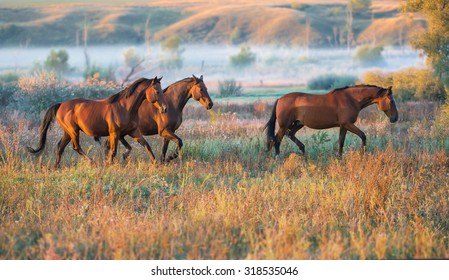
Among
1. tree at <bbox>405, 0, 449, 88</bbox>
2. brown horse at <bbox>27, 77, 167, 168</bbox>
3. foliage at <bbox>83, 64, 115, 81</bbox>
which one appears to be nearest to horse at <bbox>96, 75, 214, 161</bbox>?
brown horse at <bbox>27, 77, 167, 168</bbox>

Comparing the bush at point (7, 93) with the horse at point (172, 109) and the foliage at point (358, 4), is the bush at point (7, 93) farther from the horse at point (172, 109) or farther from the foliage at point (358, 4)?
the foliage at point (358, 4)

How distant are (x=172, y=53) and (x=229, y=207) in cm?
2456

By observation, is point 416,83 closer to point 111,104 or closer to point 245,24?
point 245,24

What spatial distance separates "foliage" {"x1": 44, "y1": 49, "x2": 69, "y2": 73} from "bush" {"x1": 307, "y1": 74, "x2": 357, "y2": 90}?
9.54m

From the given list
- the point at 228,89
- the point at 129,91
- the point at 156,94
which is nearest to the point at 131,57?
the point at 228,89

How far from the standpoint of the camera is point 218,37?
32.7 m

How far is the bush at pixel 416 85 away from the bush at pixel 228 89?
5.15 meters

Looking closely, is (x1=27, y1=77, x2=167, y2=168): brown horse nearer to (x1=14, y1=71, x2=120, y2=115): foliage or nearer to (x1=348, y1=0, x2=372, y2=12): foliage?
(x1=14, y1=71, x2=120, y2=115): foliage

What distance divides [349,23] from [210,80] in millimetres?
8306

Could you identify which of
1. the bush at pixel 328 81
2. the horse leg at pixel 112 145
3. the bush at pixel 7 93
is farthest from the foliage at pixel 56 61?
the horse leg at pixel 112 145

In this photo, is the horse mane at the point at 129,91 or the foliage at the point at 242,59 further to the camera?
the foliage at the point at 242,59

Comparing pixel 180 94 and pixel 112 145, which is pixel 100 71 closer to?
pixel 180 94

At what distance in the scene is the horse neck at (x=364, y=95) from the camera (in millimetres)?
13242

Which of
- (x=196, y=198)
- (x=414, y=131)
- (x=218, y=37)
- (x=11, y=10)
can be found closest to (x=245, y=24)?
(x=218, y=37)
